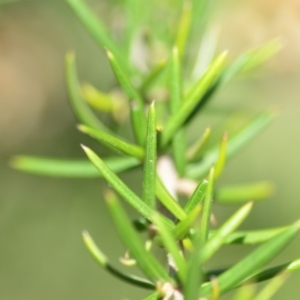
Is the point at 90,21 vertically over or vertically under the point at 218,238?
over

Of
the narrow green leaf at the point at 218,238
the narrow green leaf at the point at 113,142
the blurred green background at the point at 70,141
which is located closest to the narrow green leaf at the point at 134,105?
the narrow green leaf at the point at 113,142

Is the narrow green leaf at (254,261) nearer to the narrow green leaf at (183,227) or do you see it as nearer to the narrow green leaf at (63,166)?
the narrow green leaf at (183,227)

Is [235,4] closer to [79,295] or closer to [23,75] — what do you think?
[23,75]

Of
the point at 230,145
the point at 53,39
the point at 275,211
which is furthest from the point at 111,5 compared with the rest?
the point at 275,211

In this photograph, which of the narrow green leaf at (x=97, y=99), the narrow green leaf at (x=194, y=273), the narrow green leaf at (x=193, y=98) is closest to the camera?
the narrow green leaf at (x=194, y=273)

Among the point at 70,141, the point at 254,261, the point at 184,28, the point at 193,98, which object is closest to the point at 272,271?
the point at 254,261

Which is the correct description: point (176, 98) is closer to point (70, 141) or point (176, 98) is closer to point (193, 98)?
point (193, 98)

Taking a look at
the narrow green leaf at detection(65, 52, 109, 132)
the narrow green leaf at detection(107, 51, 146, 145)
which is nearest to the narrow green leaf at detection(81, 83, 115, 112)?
the narrow green leaf at detection(65, 52, 109, 132)
